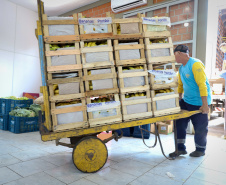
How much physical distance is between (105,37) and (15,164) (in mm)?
2520

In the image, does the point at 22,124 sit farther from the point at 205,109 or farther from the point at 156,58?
the point at 205,109

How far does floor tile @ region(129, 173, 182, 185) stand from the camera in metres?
2.63

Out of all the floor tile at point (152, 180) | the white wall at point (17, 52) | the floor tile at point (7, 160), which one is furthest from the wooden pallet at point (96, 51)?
the white wall at point (17, 52)

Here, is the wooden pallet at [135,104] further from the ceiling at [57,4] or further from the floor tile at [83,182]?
the ceiling at [57,4]

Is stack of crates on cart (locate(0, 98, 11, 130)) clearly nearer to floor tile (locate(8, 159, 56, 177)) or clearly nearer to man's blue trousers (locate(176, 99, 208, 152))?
floor tile (locate(8, 159, 56, 177))

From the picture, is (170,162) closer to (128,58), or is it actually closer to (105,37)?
(128,58)

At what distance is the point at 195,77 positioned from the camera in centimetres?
344

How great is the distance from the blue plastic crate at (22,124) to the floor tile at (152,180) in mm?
4195

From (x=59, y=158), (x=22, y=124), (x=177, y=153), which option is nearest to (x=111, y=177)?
(x=59, y=158)

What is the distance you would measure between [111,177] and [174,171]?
997mm

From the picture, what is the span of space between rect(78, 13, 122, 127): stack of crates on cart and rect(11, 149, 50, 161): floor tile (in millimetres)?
1564

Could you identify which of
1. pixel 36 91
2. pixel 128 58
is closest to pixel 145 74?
pixel 128 58

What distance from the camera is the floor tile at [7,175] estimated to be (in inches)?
105

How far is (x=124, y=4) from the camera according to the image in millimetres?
6488
